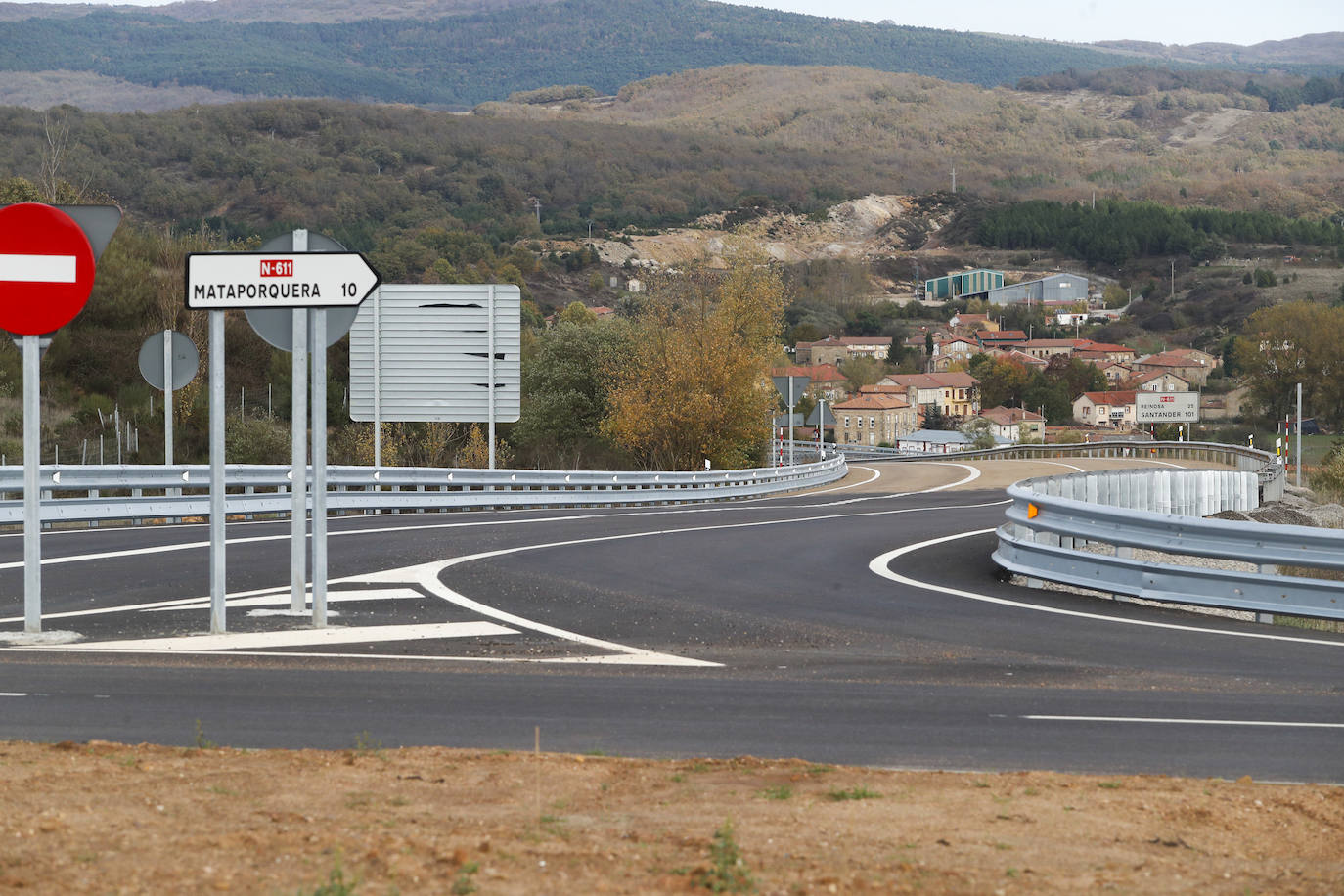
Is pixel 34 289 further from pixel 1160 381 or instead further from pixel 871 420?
pixel 1160 381

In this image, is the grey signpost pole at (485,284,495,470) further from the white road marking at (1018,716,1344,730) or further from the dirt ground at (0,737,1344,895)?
the dirt ground at (0,737,1344,895)

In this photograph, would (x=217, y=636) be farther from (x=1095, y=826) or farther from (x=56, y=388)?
(x=56, y=388)

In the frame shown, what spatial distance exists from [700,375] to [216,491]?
39560 millimetres

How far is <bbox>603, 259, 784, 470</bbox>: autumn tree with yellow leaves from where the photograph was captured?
4884 cm

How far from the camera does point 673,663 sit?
9.01m

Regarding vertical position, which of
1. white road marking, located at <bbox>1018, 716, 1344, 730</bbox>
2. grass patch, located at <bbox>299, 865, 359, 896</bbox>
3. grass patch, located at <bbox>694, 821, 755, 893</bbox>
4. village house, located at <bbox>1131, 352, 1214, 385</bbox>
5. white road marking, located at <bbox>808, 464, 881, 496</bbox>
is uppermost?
village house, located at <bbox>1131, 352, 1214, 385</bbox>

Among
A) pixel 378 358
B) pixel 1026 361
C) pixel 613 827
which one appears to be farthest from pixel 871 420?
pixel 613 827

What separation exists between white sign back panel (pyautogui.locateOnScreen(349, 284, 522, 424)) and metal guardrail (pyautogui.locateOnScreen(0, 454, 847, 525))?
3.55 metres

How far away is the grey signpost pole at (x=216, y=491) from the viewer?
9875 millimetres

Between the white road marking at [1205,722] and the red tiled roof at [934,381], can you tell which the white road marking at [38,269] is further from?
the red tiled roof at [934,381]

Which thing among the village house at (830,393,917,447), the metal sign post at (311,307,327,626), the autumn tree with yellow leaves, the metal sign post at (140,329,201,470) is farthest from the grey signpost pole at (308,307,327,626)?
the village house at (830,393,917,447)

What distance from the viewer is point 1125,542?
38.8 ft

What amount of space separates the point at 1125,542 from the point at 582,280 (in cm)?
17771

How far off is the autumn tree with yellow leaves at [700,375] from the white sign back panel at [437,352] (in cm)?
1568
